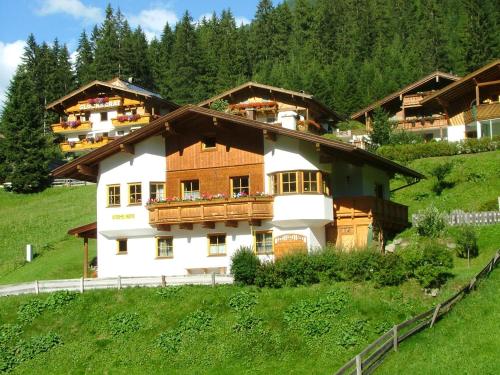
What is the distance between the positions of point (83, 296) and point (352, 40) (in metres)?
98.8

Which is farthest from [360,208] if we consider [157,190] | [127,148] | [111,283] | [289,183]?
[111,283]

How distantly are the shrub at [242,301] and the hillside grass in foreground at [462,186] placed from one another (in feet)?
54.5

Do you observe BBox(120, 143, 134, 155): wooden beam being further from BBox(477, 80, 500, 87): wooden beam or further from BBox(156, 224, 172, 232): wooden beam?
BBox(477, 80, 500, 87): wooden beam

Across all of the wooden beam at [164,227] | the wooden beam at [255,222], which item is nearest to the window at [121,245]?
the wooden beam at [164,227]

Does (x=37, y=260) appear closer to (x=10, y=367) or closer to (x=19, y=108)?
(x=10, y=367)

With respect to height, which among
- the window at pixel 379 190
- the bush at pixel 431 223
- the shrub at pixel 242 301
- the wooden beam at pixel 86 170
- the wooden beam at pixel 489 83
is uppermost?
the wooden beam at pixel 489 83

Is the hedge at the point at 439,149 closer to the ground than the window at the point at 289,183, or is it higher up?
higher up

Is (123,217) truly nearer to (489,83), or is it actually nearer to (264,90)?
(489,83)

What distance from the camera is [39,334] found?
3055cm

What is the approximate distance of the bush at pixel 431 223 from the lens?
117 feet

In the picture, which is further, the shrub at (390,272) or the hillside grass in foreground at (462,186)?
the hillside grass in foreground at (462,186)

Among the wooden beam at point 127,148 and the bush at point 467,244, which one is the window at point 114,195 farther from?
the bush at point 467,244

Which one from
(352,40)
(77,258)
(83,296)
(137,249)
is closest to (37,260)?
(77,258)

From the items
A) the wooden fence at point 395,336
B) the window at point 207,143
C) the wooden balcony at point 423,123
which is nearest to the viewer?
the wooden fence at point 395,336
